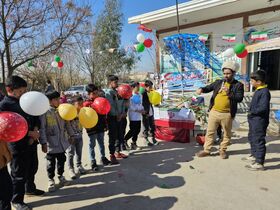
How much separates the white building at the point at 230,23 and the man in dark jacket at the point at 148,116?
4305mm

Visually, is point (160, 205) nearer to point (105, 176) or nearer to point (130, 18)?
point (105, 176)

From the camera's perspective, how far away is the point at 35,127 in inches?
125

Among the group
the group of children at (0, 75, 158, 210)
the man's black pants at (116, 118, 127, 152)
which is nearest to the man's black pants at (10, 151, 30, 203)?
the group of children at (0, 75, 158, 210)

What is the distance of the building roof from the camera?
8531 millimetres

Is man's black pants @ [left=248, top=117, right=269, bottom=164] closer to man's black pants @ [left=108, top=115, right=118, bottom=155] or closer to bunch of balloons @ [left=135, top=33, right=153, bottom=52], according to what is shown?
man's black pants @ [left=108, top=115, right=118, bottom=155]

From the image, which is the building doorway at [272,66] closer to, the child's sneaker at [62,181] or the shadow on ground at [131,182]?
the shadow on ground at [131,182]

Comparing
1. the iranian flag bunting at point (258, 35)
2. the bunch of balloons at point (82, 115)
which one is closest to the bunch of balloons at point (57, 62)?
the iranian flag bunting at point (258, 35)

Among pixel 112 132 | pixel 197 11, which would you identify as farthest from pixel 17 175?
pixel 197 11

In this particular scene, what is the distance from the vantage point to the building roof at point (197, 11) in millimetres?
8531

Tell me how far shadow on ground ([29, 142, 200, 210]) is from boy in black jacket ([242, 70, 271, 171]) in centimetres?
126

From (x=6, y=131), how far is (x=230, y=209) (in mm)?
2716

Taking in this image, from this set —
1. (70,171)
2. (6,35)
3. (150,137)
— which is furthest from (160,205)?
(6,35)

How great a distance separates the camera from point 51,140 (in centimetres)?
342

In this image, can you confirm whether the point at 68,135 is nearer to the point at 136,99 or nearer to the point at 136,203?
the point at 136,203
